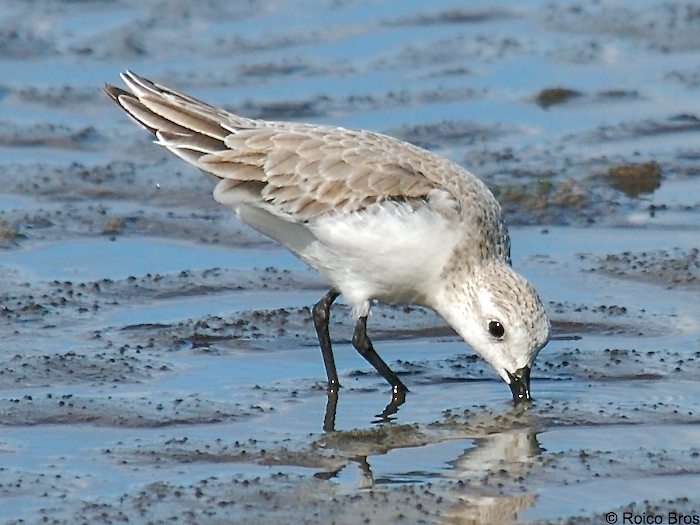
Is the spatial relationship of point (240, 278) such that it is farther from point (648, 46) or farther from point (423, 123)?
point (648, 46)

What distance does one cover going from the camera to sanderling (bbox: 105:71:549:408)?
28.8 feet

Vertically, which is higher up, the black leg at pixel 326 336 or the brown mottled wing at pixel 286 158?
the brown mottled wing at pixel 286 158

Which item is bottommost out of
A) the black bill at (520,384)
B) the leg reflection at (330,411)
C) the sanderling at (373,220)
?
the leg reflection at (330,411)

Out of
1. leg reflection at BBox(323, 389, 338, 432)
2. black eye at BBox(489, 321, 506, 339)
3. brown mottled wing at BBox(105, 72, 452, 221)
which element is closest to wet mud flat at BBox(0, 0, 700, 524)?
leg reflection at BBox(323, 389, 338, 432)

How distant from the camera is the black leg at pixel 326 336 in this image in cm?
914

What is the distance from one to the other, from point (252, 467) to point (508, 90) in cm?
786

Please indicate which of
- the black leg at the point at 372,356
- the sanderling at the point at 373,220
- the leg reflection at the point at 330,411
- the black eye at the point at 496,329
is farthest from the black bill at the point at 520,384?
the leg reflection at the point at 330,411

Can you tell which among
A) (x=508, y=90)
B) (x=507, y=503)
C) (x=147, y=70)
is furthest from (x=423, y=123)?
(x=507, y=503)

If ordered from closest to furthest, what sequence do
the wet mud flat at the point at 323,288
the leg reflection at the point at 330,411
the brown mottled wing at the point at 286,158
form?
1. the wet mud flat at the point at 323,288
2. the leg reflection at the point at 330,411
3. the brown mottled wing at the point at 286,158

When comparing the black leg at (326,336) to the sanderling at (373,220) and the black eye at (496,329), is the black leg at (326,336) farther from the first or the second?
the black eye at (496,329)

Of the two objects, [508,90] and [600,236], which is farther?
[508,90]

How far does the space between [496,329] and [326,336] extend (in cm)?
105

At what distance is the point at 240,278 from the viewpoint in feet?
35.7

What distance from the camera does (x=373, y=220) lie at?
347 inches
